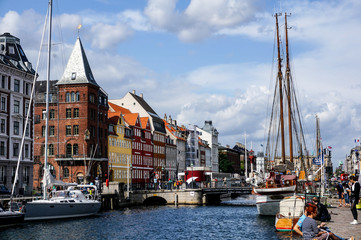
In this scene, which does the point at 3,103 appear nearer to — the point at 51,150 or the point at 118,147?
the point at 51,150

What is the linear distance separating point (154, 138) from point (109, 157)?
3002 centimetres

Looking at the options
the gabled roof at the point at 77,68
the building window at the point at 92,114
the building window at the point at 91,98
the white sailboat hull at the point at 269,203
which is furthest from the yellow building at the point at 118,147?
the white sailboat hull at the point at 269,203

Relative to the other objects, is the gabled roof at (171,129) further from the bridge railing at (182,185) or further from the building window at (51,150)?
the building window at (51,150)

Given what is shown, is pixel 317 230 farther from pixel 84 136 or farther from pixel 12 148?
pixel 84 136

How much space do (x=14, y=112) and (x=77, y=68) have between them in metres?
27.6

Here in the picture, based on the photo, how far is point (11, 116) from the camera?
68.5 metres

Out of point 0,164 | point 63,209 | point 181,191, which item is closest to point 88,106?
point 181,191

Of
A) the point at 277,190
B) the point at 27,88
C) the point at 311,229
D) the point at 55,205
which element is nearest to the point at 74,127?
the point at 27,88

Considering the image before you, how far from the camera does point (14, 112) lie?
228ft

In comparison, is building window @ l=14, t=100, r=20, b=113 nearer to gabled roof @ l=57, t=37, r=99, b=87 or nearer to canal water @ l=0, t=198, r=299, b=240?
canal water @ l=0, t=198, r=299, b=240

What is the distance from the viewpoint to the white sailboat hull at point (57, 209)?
172ft

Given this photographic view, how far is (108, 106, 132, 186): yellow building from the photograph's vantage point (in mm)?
105312

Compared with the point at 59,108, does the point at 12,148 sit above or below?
below

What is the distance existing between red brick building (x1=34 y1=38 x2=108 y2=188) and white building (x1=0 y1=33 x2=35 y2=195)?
19281 mm
